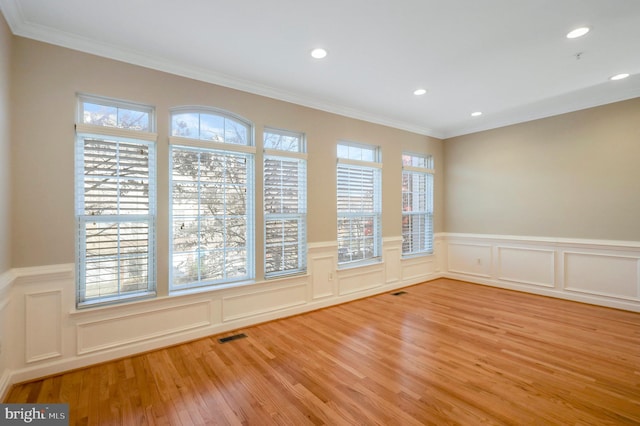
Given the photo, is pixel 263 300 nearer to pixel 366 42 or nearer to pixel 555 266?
pixel 366 42

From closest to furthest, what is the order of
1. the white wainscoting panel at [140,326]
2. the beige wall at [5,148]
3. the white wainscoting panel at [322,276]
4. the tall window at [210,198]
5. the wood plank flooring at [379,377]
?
the wood plank flooring at [379,377], the beige wall at [5,148], the white wainscoting panel at [140,326], the tall window at [210,198], the white wainscoting panel at [322,276]

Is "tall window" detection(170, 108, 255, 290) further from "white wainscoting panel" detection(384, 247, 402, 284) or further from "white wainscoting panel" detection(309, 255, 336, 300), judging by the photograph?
"white wainscoting panel" detection(384, 247, 402, 284)

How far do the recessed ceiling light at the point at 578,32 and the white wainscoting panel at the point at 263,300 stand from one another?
3.71 meters

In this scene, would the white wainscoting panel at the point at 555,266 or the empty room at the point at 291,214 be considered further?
the white wainscoting panel at the point at 555,266

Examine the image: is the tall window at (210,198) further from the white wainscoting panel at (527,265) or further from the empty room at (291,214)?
the white wainscoting panel at (527,265)

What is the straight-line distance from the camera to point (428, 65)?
315 cm

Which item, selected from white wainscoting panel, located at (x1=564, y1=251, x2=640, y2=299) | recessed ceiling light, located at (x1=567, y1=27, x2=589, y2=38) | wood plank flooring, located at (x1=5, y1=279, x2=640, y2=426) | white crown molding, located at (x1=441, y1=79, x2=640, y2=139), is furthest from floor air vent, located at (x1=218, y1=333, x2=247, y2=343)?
white crown molding, located at (x1=441, y1=79, x2=640, y2=139)

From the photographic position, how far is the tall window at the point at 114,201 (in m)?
2.66

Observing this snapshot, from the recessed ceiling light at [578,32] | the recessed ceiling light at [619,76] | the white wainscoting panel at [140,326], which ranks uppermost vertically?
the recessed ceiling light at [619,76]

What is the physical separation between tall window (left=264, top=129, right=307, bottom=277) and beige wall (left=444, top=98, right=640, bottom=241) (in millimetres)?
3449

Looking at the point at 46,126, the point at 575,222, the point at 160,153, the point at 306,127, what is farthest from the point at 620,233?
the point at 46,126

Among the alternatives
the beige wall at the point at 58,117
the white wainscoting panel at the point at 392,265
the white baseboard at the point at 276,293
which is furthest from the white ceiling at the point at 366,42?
the white wainscoting panel at the point at 392,265

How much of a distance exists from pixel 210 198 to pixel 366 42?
88.0 inches

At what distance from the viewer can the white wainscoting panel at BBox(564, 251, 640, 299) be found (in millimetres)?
3953
